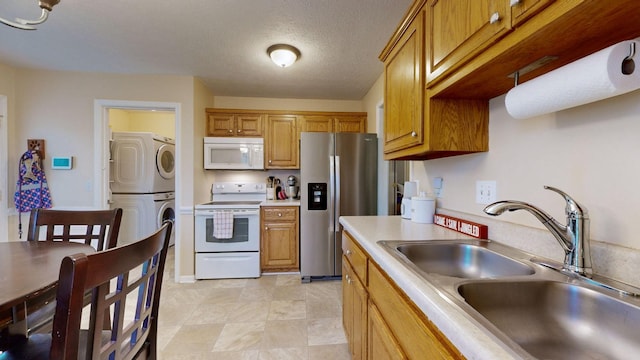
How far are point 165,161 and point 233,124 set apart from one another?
1.67 m

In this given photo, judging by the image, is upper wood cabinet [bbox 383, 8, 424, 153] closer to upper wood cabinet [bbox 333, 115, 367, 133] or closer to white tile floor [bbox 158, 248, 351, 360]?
white tile floor [bbox 158, 248, 351, 360]

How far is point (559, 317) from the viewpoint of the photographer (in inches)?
27.9

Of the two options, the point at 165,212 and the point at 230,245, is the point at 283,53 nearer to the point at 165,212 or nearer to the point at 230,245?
the point at 230,245

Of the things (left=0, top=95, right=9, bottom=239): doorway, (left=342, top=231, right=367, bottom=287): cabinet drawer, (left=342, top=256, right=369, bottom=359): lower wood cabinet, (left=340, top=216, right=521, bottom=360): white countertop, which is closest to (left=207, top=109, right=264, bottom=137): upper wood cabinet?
(left=0, top=95, right=9, bottom=239): doorway

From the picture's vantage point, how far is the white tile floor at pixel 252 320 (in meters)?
1.73

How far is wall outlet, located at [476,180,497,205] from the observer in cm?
120

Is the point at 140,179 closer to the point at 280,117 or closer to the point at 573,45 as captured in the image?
the point at 280,117

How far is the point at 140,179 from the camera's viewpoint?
3.83 m

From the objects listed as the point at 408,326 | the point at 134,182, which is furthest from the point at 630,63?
the point at 134,182

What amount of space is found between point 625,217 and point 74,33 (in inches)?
134

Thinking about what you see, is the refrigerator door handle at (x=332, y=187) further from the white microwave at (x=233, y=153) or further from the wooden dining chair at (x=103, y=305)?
the wooden dining chair at (x=103, y=305)

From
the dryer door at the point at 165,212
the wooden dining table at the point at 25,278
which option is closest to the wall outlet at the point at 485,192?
the wooden dining table at the point at 25,278

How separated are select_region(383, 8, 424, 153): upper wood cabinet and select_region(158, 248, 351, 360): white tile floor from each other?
4.78 ft

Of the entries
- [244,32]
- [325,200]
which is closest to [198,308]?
[325,200]
